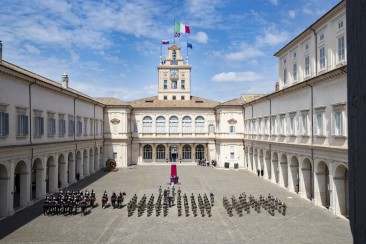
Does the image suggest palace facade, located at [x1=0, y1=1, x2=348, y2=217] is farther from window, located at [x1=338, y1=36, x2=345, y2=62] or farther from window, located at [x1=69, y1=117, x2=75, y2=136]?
window, located at [x1=69, y1=117, x2=75, y2=136]

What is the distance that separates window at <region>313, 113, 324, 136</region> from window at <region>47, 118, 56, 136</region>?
943 inches

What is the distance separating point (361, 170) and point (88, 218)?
25256 millimetres

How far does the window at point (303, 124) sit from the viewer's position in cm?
3012

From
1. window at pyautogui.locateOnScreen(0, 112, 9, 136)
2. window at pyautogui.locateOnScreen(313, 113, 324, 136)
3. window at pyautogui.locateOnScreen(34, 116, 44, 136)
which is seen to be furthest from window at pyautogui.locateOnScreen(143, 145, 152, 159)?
window at pyautogui.locateOnScreen(0, 112, 9, 136)

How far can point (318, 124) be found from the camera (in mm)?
27672

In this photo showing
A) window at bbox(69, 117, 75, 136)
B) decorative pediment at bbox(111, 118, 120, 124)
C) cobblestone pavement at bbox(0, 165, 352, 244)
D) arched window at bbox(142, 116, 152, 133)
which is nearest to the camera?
cobblestone pavement at bbox(0, 165, 352, 244)

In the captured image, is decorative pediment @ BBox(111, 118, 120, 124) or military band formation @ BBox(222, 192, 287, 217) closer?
military band formation @ BBox(222, 192, 287, 217)

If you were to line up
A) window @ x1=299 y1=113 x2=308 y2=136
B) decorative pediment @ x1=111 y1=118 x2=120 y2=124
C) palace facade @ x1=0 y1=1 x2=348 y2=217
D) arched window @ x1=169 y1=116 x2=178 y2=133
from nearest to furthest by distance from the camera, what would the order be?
palace facade @ x1=0 y1=1 x2=348 y2=217 < window @ x1=299 y1=113 x2=308 y2=136 < decorative pediment @ x1=111 y1=118 x2=120 y2=124 < arched window @ x1=169 y1=116 x2=178 y2=133

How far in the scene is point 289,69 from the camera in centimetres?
3938

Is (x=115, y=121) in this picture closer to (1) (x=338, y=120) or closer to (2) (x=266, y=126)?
(2) (x=266, y=126)

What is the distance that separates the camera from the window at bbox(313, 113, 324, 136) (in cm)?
2711

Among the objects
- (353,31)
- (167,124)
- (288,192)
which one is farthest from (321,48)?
(167,124)

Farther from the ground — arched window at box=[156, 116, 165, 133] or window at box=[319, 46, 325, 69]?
window at box=[319, 46, 325, 69]

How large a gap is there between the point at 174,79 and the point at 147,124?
495 inches
